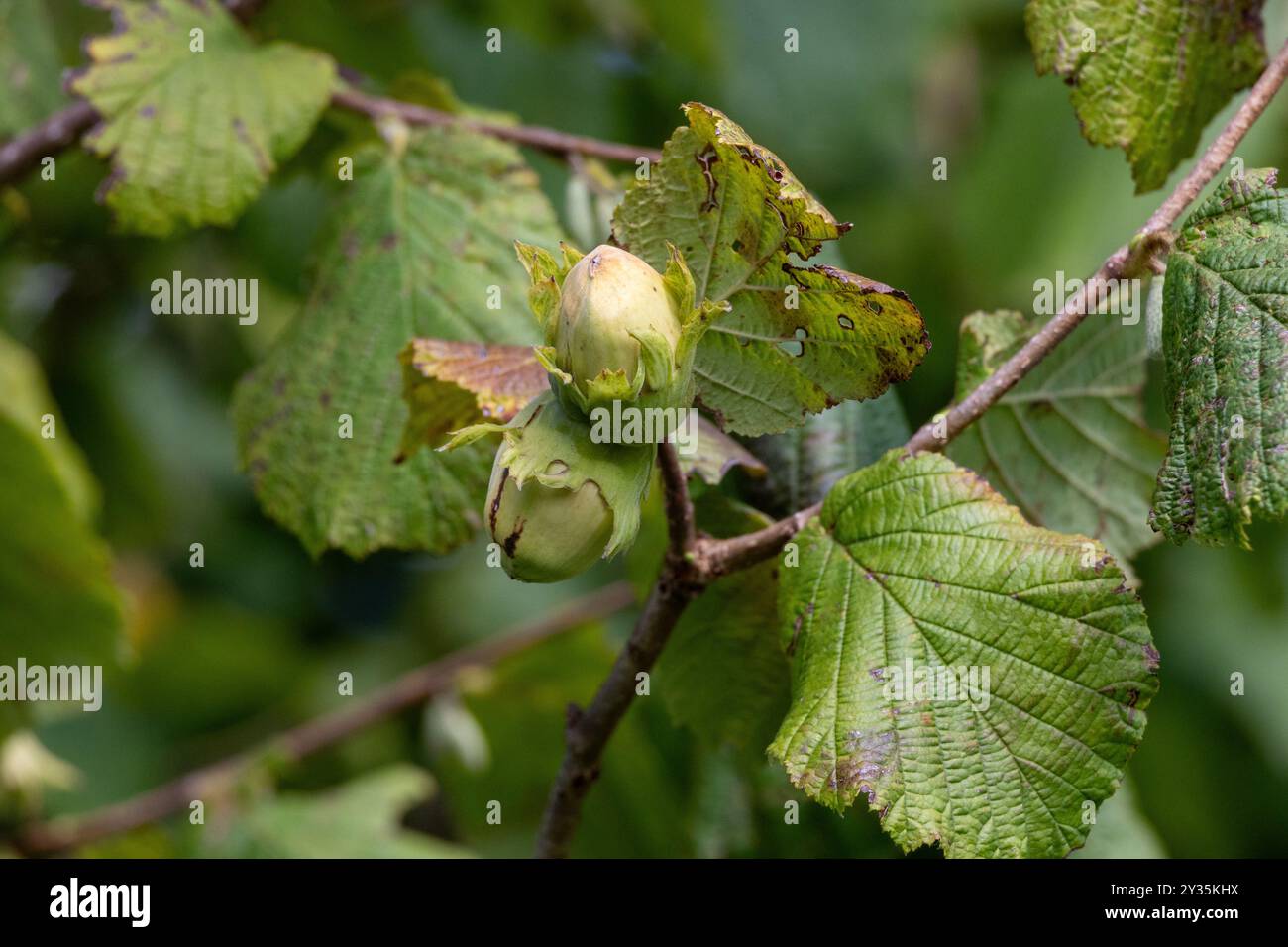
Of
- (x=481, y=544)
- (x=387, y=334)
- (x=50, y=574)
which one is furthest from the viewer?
(x=481, y=544)

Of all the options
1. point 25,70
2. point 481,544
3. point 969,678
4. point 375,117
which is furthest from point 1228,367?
point 481,544

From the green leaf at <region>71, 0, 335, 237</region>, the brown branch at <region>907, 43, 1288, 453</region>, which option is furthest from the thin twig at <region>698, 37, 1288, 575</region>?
the green leaf at <region>71, 0, 335, 237</region>

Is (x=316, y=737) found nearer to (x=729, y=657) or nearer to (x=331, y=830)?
(x=331, y=830)

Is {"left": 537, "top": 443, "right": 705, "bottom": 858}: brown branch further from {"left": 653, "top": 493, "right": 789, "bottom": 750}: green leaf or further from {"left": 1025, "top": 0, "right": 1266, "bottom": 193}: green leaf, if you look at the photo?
{"left": 1025, "top": 0, "right": 1266, "bottom": 193}: green leaf

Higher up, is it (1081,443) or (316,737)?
(1081,443)

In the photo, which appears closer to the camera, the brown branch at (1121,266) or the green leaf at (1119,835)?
the brown branch at (1121,266)

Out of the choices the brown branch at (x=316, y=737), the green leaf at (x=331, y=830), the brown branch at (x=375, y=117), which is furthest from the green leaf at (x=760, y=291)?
the green leaf at (x=331, y=830)

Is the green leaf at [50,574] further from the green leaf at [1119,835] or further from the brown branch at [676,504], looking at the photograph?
the green leaf at [1119,835]
